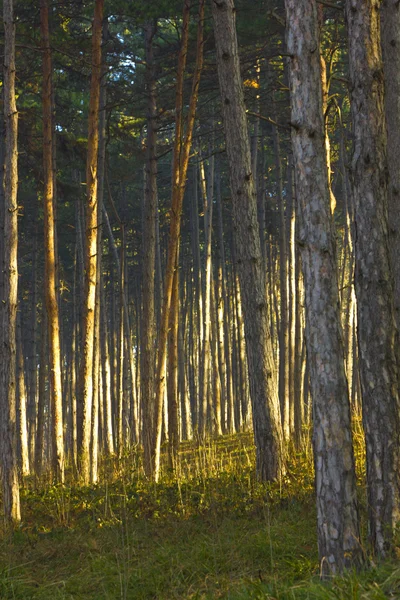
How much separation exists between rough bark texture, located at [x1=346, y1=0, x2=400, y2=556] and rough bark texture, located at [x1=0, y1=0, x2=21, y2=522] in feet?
17.6

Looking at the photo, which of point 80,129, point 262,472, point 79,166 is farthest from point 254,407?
point 80,129

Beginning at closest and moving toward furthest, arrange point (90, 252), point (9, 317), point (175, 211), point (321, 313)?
point (321, 313) → point (9, 317) → point (90, 252) → point (175, 211)

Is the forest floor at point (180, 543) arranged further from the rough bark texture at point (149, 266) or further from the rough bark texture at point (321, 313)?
the rough bark texture at point (149, 266)

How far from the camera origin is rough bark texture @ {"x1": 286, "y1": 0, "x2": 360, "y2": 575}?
517 cm

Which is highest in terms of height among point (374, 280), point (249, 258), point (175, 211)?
point (175, 211)

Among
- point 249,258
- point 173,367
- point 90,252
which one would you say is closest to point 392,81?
point 249,258

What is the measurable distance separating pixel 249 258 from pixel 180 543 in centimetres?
377

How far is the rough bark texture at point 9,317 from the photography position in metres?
9.37

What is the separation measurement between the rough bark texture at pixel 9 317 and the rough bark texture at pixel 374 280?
17.6 feet

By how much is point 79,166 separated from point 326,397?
39.8 ft

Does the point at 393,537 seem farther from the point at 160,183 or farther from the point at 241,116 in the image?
the point at 160,183

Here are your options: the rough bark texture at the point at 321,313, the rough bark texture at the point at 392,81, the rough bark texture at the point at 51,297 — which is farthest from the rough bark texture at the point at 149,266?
the rough bark texture at the point at 321,313

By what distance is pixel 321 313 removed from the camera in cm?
536

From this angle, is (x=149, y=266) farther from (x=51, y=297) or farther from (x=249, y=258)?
(x=249, y=258)
